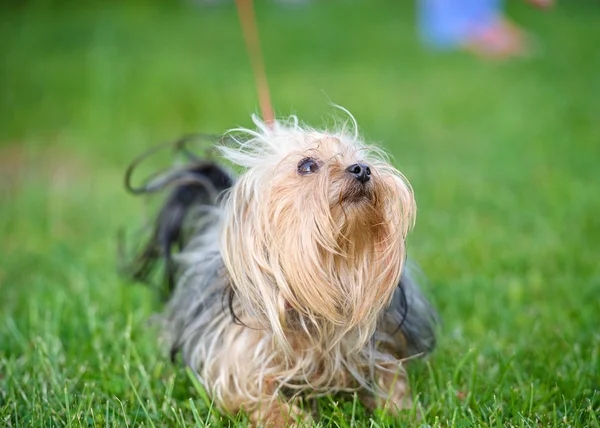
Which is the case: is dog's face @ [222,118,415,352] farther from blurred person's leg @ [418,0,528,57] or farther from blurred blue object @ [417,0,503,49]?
blurred blue object @ [417,0,503,49]

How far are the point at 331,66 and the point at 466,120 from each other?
3158 mm

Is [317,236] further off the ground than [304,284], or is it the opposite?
[317,236]

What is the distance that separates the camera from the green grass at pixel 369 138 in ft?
9.33

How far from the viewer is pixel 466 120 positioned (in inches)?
297

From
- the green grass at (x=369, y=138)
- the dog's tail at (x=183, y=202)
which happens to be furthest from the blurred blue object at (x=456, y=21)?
the dog's tail at (x=183, y=202)

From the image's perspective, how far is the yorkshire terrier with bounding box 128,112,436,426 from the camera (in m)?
2.40

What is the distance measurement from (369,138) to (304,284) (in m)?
1.83

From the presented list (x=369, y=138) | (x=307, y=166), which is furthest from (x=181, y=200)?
(x=307, y=166)

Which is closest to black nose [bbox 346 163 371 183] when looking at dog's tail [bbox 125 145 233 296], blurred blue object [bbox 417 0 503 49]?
dog's tail [bbox 125 145 233 296]

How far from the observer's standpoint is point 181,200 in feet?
11.7

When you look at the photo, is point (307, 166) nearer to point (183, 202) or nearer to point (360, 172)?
point (360, 172)

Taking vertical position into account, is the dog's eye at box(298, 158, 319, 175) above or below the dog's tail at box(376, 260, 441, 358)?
above

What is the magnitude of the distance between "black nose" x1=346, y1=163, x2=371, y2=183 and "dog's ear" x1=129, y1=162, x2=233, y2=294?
4.00 feet

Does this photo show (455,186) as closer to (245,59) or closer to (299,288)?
(299,288)
